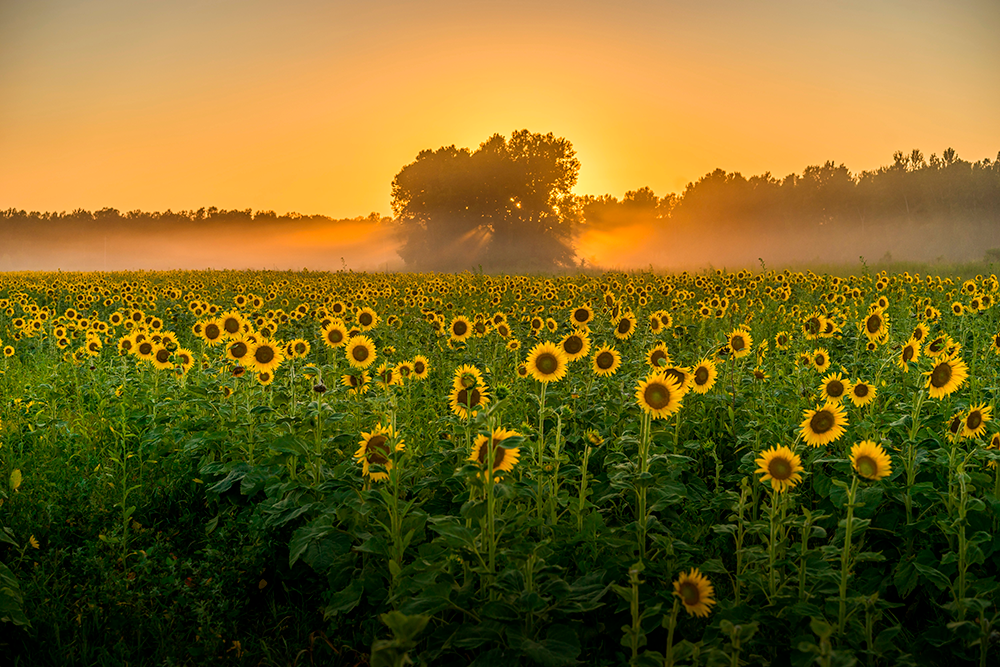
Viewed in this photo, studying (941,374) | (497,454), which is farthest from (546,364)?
(941,374)

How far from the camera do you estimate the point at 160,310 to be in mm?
11852

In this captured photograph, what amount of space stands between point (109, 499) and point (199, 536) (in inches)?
24.1

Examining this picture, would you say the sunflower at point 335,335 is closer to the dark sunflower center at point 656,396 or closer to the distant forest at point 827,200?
the dark sunflower center at point 656,396

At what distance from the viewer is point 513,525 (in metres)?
2.68

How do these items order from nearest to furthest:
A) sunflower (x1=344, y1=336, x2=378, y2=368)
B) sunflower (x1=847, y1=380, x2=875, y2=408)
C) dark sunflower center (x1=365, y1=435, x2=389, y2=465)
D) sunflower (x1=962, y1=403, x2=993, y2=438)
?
dark sunflower center (x1=365, y1=435, x2=389, y2=465)
sunflower (x1=962, y1=403, x2=993, y2=438)
sunflower (x1=847, y1=380, x2=875, y2=408)
sunflower (x1=344, y1=336, x2=378, y2=368)

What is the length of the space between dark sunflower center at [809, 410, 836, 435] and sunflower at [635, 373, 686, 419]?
0.69 meters

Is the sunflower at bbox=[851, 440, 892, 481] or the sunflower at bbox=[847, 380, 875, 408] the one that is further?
the sunflower at bbox=[847, 380, 875, 408]

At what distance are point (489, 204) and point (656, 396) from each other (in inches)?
2350

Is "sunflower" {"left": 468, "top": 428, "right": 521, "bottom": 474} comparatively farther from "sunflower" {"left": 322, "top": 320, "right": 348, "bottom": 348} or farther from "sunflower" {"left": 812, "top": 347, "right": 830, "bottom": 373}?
"sunflower" {"left": 812, "top": 347, "right": 830, "bottom": 373}

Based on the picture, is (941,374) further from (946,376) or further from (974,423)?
(974,423)

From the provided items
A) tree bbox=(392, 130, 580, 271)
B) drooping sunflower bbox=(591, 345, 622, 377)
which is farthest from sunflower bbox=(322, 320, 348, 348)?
tree bbox=(392, 130, 580, 271)

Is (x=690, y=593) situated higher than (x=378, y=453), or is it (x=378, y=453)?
(x=378, y=453)

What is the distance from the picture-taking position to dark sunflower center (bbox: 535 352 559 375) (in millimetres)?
3600

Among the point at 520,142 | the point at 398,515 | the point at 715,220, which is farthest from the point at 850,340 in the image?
the point at 715,220
